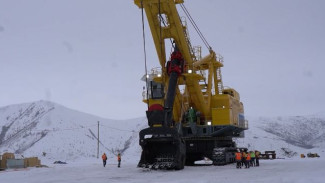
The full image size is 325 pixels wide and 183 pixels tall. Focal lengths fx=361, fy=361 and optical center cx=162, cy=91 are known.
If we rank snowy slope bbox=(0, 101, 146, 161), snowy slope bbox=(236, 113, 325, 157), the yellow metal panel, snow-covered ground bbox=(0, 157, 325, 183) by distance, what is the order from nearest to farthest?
snow-covered ground bbox=(0, 157, 325, 183) < the yellow metal panel < snowy slope bbox=(236, 113, 325, 157) < snowy slope bbox=(0, 101, 146, 161)

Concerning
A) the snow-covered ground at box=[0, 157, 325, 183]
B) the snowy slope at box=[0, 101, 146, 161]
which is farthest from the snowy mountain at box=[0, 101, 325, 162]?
the snow-covered ground at box=[0, 157, 325, 183]

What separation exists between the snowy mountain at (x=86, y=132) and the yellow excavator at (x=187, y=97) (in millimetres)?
44828

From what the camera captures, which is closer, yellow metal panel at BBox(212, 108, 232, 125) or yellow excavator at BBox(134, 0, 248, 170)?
yellow excavator at BBox(134, 0, 248, 170)

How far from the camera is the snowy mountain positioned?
265 feet

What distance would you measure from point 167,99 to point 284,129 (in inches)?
4051

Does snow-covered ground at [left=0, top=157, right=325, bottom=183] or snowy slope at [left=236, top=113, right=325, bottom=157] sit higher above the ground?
snowy slope at [left=236, top=113, right=325, bottom=157]

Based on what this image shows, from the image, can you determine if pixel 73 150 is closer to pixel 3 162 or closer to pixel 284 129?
pixel 3 162

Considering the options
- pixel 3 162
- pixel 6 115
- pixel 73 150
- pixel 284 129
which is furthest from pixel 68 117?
pixel 3 162

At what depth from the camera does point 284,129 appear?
115 metres

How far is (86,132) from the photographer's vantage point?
100312 mm

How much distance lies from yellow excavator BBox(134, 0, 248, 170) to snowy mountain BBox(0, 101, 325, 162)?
44.8 meters

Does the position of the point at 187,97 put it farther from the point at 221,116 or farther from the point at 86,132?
the point at 86,132

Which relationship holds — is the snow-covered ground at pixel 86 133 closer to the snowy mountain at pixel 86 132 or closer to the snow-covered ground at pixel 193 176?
the snowy mountain at pixel 86 132

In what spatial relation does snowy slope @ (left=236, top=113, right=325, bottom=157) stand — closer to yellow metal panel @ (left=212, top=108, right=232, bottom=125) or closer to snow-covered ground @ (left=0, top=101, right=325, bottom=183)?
snow-covered ground @ (left=0, top=101, right=325, bottom=183)
